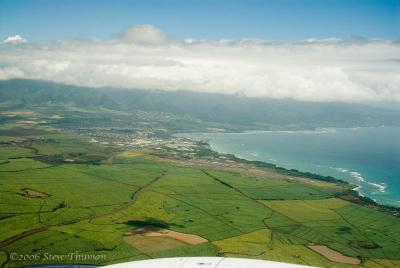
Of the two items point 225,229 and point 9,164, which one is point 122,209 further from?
point 9,164

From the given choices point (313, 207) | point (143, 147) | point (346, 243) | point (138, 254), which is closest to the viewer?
point (138, 254)

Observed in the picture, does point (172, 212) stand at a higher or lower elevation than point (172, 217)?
higher

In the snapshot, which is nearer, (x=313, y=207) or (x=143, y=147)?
(x=313, y=207)

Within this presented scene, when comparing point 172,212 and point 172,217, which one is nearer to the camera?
point 172,217

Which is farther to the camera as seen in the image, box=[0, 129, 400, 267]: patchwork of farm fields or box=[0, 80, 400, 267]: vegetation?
box=[0, 80, 400, 267]: vegetation

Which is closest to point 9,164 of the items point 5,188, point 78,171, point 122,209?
point 78,171

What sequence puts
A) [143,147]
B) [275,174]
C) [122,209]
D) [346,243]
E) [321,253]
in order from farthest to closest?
[143,147], [275,174], [122,209], [346,243], [321,253]
